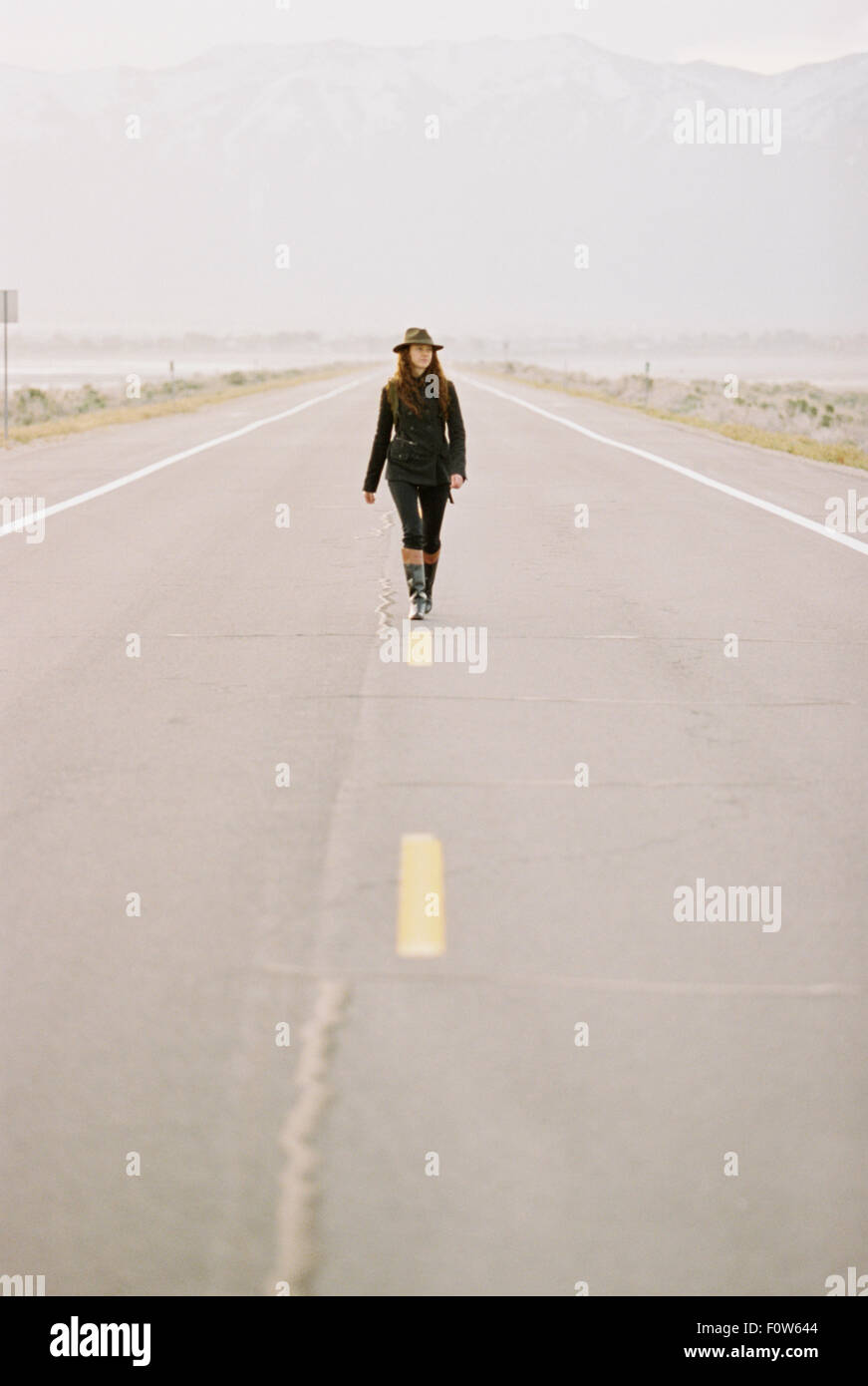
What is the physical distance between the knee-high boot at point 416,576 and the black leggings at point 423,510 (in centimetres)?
6

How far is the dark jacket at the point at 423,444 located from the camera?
1132 centimetres

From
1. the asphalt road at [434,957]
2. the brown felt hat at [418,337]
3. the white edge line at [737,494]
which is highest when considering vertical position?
the brown felt hat at [418,337]

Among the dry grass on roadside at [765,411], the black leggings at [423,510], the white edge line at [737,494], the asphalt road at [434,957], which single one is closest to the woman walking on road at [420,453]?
the black leggings at [423,510]

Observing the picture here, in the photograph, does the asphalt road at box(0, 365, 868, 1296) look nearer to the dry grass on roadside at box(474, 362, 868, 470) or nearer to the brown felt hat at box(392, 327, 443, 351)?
the brown felt hat at box(392, 327, 443, 351)

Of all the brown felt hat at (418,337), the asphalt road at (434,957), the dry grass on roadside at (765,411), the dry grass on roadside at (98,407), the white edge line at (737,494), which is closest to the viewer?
the asphalt road at (434,957)

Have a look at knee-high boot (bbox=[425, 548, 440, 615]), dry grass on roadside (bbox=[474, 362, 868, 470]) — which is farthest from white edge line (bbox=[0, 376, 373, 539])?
dry grass on roadside (bbox=[474, 362, 868, 470])

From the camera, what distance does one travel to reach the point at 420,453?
37.2 feet

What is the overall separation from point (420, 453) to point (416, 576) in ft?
2.69

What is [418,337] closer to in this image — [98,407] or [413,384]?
[413,384]

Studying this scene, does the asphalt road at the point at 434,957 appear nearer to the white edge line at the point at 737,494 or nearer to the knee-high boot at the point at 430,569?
the knee-high boot at the point at 430,569

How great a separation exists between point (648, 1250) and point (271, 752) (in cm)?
414

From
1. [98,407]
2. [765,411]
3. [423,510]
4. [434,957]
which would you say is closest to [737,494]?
[423,510]

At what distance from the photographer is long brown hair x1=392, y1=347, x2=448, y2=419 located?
444 inches
